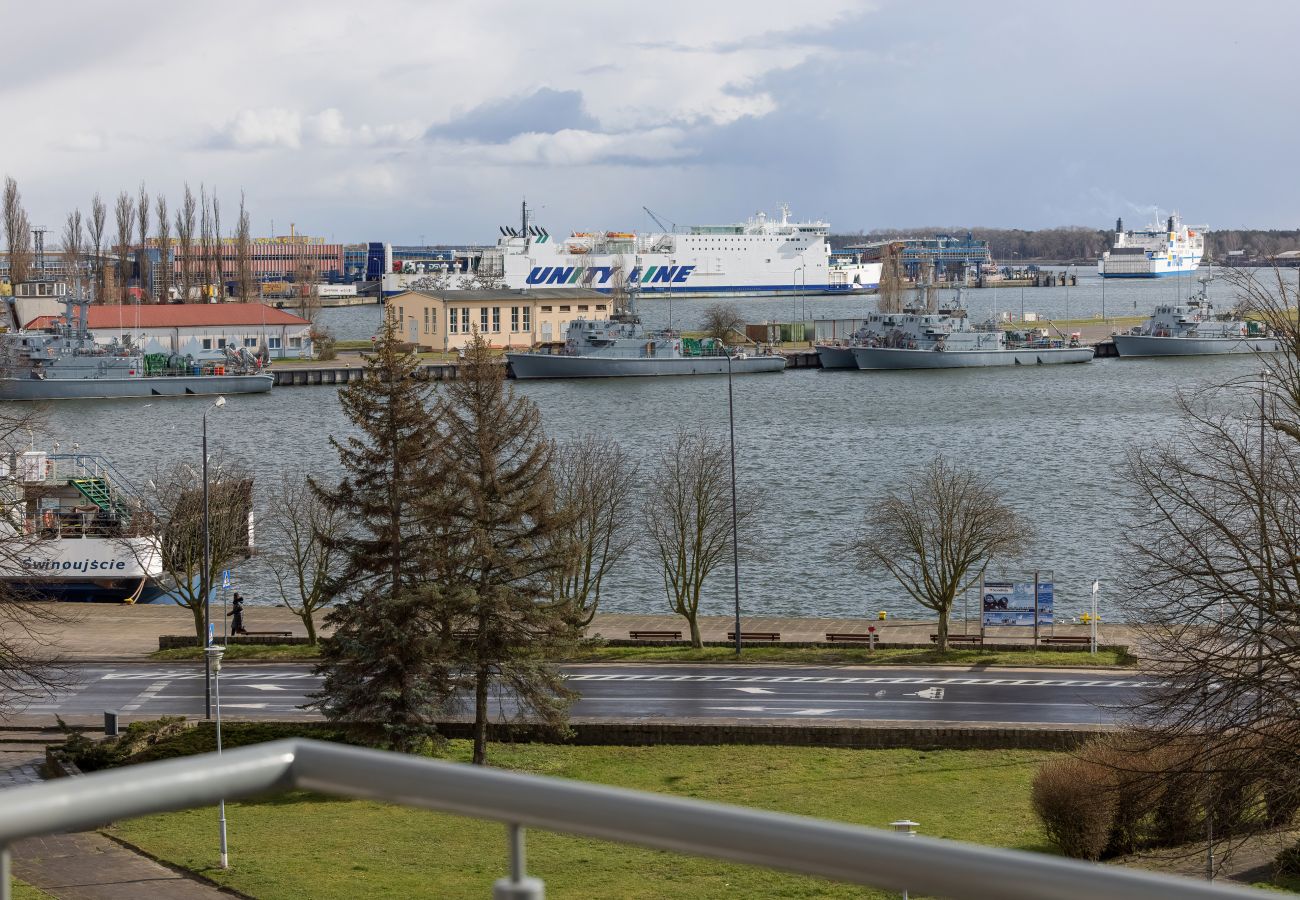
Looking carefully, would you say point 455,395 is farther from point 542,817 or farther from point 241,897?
point 542,817

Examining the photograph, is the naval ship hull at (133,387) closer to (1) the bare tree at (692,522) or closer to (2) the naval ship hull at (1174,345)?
(1) the bare tree at (692,522)

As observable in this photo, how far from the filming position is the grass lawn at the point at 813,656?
80.5ft

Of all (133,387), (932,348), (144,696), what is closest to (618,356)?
(932,348)

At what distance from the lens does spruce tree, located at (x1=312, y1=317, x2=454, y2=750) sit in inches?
755

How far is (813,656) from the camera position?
2506 cm

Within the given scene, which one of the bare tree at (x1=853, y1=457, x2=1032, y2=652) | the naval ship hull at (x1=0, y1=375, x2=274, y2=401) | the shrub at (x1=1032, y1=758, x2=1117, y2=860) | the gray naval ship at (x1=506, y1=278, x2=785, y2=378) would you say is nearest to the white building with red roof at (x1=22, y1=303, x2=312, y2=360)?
the naval ship hull at (x1=0, y1=375, x2=274, y2=401)

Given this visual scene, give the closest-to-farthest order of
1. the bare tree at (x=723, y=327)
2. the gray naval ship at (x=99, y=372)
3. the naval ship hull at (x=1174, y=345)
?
the gray naval ship at (x=99, y=372) → the naval ship hull at (x=1174, y=345) → the bare tree at (x=723, y=327)

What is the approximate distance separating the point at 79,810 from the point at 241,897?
11.5 meters

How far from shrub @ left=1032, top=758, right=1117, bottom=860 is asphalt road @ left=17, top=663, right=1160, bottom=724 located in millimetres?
4994

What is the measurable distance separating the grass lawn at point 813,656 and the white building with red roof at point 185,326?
54.5m

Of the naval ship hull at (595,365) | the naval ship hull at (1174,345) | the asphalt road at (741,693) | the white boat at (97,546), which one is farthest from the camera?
the naval ship hull at (1174,345)

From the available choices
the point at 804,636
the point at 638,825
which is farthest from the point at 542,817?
the point at 804,636

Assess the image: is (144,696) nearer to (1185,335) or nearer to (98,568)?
(98,568)

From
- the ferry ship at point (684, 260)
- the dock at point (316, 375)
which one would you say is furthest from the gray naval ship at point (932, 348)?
the ferry ship at point (684, 260)
